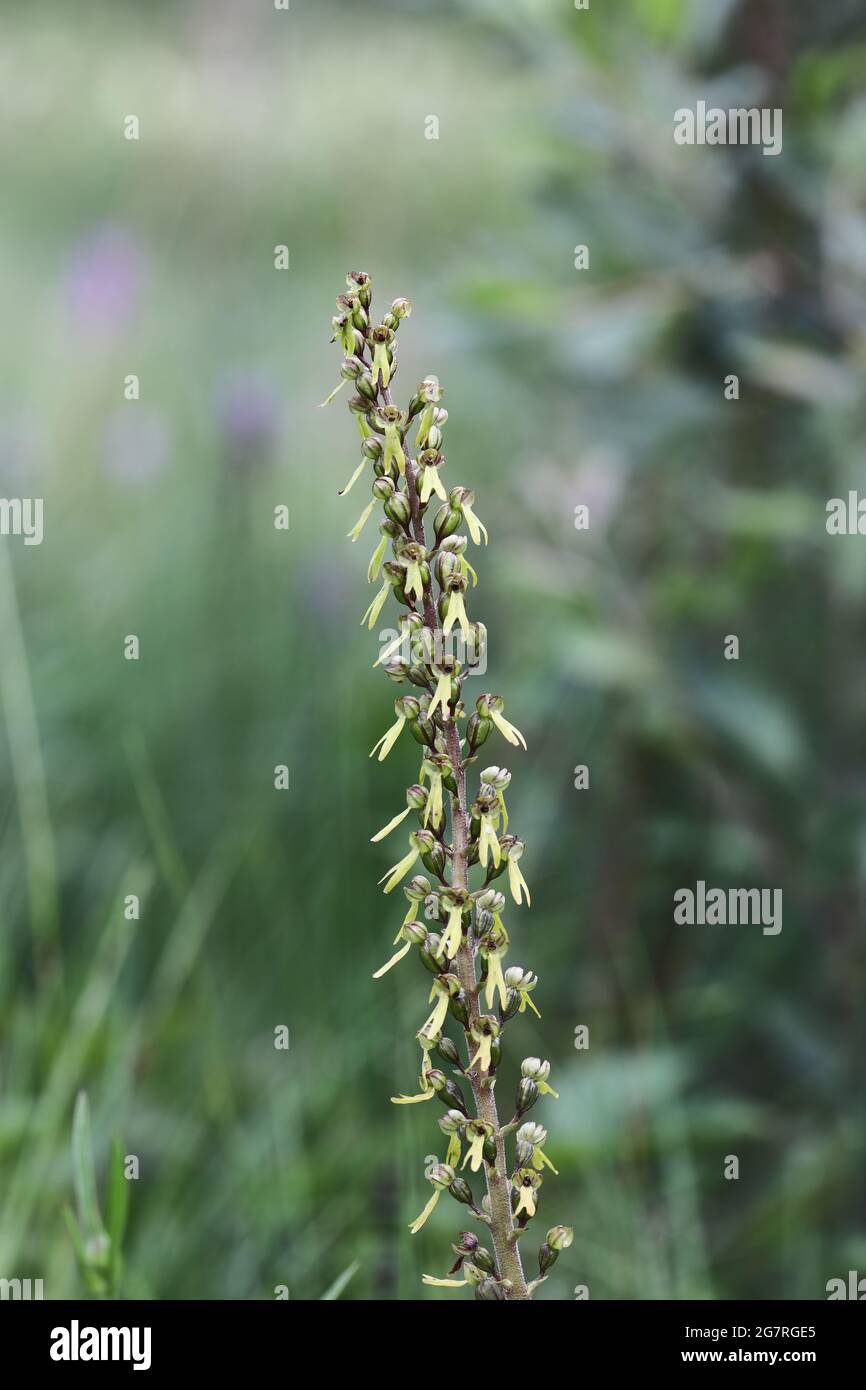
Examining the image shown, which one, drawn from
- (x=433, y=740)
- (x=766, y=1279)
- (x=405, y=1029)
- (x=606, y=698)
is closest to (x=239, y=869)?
(x=405, y=1029)

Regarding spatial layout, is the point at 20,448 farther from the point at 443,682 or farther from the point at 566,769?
the point at 443,682

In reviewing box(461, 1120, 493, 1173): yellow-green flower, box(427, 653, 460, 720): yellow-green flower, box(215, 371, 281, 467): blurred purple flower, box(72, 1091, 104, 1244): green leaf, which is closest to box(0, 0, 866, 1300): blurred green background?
box(215, 371, 281, 467): blurred purple flower

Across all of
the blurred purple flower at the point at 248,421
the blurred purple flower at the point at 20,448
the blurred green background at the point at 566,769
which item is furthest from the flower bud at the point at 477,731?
the blurred purple flower at the point at 20,448

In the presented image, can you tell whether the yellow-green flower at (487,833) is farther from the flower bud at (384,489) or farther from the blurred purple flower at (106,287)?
the blurred purple flower at (106,287)

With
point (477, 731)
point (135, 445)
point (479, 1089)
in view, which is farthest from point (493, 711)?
point (135, 445)

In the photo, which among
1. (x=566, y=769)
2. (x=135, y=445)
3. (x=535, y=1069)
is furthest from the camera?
(x=135, y=445)

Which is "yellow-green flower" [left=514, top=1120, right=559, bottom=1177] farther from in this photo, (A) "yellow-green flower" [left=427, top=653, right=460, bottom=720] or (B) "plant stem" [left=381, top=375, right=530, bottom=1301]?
(A) "yellow-green flower" [left=427, top=653, right=460, bottom=720]

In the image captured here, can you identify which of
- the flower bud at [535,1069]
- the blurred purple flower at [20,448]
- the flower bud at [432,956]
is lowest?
the flower bud at [535,1069]
